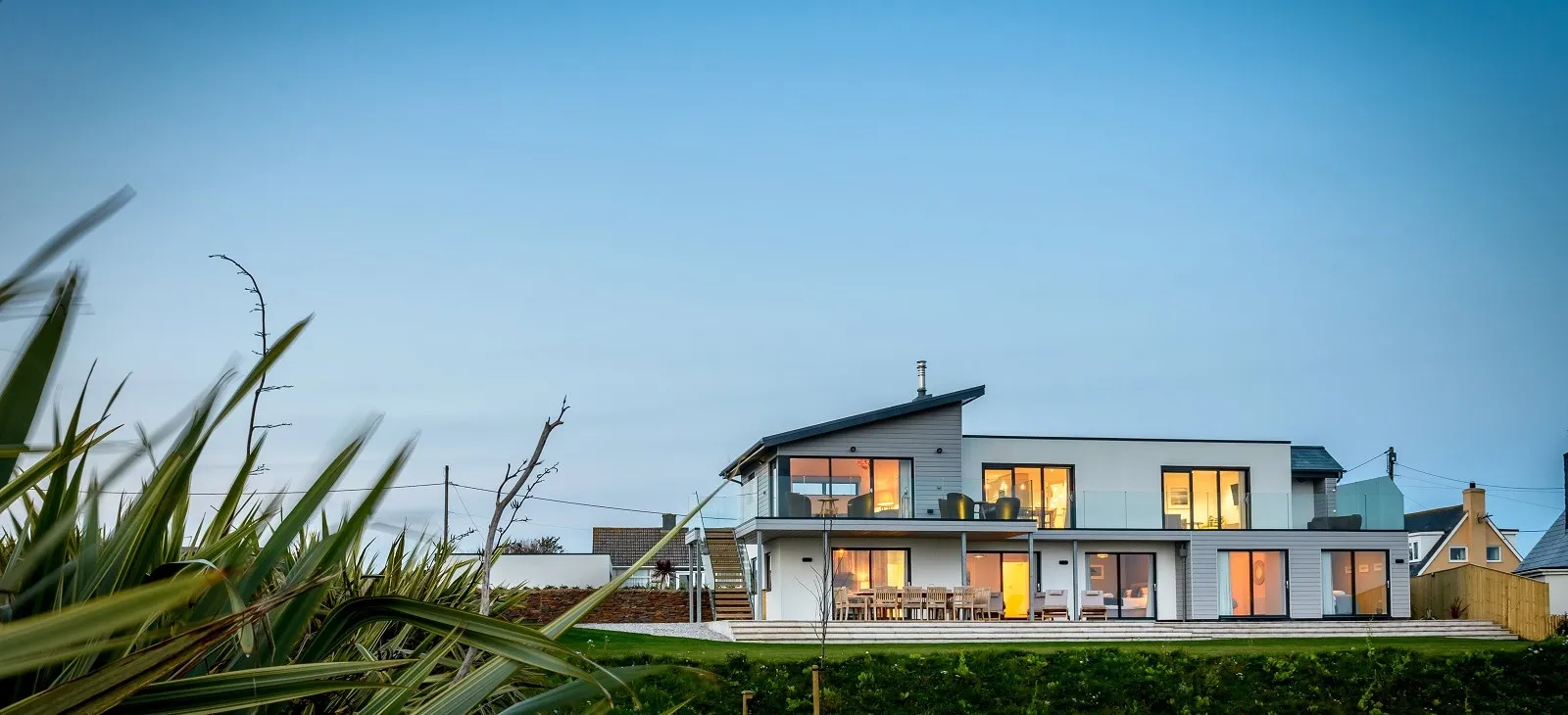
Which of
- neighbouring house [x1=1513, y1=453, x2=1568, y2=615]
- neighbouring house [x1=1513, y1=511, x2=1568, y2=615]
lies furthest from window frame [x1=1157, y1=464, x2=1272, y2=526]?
neighbouring house [x1=1513, y1=511, x2=1568, y2=615]

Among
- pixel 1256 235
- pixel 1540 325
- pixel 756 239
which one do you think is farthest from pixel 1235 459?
pixel 1540 325

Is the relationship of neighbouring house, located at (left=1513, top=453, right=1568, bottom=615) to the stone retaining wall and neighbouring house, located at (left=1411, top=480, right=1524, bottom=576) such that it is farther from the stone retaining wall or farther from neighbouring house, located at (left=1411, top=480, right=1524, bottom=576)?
the stone retaining wall

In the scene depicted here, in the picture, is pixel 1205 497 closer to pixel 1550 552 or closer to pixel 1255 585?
pixel 1255 585

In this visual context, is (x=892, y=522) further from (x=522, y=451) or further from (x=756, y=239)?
(x=522, y=451)

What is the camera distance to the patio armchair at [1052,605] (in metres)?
28.1

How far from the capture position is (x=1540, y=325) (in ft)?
161

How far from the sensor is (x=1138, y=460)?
31.1m

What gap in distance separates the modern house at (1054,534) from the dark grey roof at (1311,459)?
1965 millimetres

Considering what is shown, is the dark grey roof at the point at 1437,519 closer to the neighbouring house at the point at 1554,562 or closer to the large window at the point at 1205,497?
the neighbouring house at the point at 1554,562

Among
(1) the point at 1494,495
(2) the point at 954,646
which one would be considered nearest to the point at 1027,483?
(2) the point at 954,646

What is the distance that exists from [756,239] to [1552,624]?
83.3 feet

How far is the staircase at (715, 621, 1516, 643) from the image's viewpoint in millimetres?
24328

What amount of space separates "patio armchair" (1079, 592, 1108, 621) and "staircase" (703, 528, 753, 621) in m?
7.56

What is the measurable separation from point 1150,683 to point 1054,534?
12.8 m
